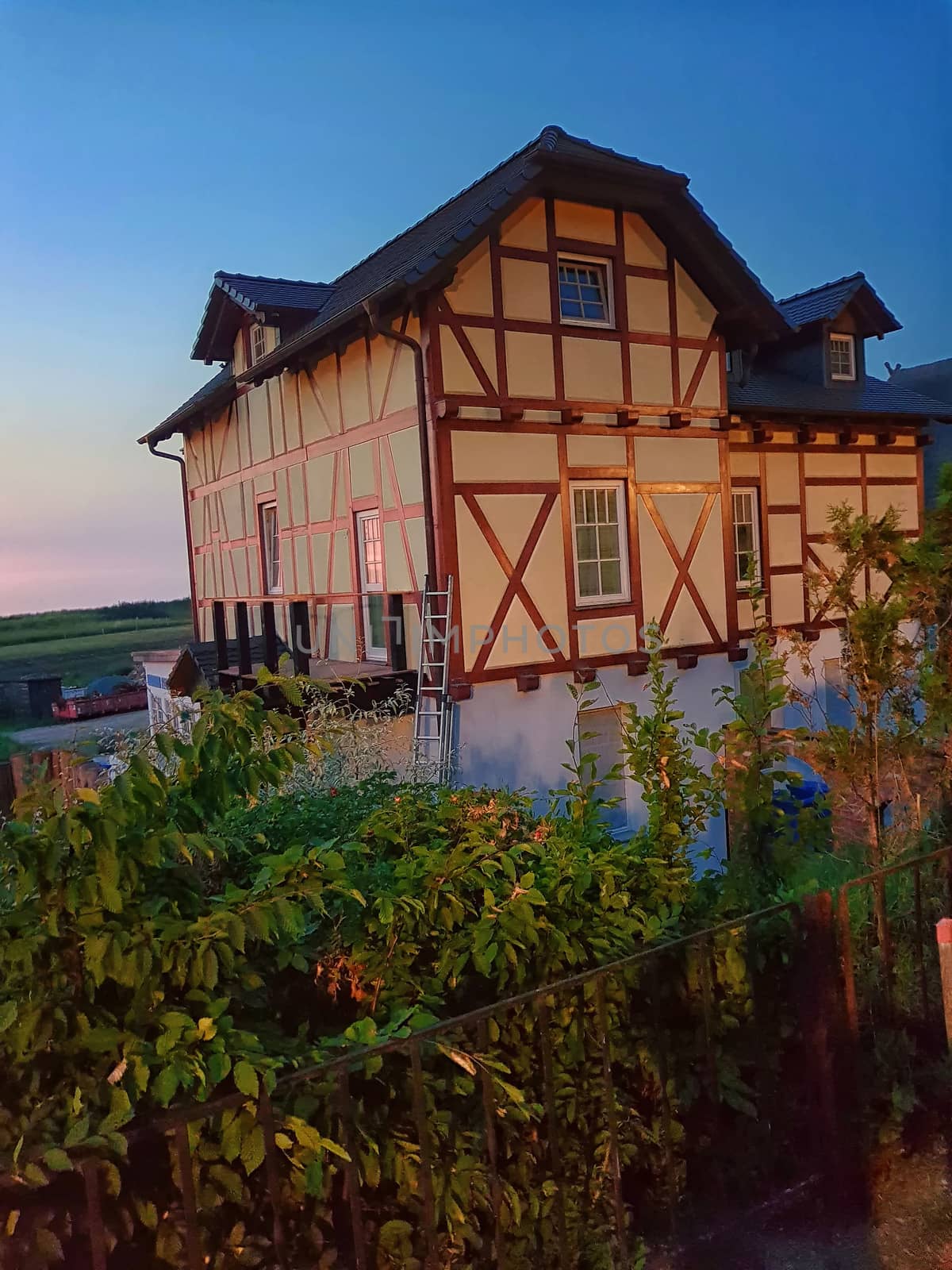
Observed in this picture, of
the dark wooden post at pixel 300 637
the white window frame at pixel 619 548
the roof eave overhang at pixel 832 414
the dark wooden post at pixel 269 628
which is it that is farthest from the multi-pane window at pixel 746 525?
the dark wooden post at pixel 269 628

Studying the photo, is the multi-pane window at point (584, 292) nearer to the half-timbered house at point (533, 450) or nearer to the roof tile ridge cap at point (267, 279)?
the half-timbered house at point (533, 450)

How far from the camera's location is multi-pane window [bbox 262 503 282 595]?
13.7 m

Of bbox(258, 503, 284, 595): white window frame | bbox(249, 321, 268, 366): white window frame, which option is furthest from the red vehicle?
bbox(249, 321, 268, 366): white window frame

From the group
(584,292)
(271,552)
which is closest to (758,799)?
(584,292)

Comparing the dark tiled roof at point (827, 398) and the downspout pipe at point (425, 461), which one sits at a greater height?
the dark tiled roof at point (827, 398)

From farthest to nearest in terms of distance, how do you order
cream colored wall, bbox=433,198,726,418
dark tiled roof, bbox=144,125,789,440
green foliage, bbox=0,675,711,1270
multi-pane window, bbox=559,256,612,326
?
multi-pane window, bbox=559,256,612,326
cream colored wall, bbox=433,198,726,418
dark tiled roof, bbox=144,125,789,440
green foliage, bbox=0,675,711,1270

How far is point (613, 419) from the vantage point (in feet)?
34.9

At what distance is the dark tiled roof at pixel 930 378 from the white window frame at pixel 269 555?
2268 cm

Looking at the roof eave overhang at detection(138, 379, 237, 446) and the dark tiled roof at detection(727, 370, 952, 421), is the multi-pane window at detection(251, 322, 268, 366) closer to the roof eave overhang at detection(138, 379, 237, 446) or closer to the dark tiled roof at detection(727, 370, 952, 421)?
the roof eave overhang at detection(138, 379, 237, 446)

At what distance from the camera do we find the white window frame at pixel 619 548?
413 inches

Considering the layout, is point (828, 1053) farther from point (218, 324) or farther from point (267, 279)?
point (218, 324)

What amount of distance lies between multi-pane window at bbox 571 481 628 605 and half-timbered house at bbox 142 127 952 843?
3cm

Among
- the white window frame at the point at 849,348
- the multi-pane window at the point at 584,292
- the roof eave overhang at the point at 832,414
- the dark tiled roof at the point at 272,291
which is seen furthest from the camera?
the white window frame at the point at 849,348

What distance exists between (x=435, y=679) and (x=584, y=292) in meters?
4.90
